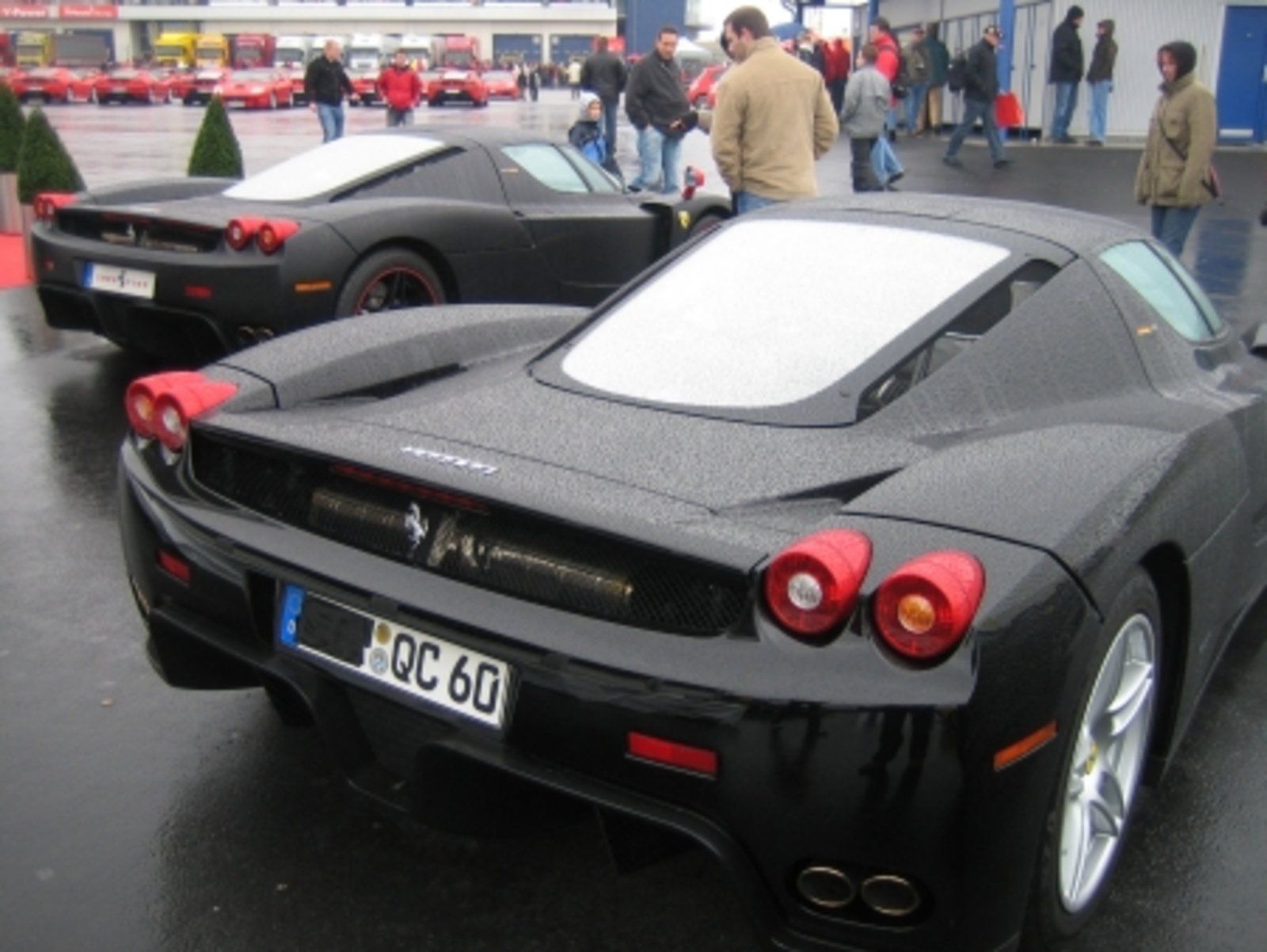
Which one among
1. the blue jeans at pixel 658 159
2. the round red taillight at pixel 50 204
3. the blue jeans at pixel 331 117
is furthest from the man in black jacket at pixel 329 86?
the round red taillight at pixel 50 204

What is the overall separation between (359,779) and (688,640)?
0.73 metres

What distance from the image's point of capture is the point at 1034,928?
2178 mm

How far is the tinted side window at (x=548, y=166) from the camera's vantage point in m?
7.27

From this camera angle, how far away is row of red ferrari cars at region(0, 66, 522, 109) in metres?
41.3

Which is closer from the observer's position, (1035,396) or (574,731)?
(574,731)

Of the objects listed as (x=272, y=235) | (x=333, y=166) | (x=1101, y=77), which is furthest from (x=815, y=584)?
(x=1101, y=77)

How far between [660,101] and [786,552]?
38.6 ft

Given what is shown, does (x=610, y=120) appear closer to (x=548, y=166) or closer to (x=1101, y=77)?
(x=1101, y=77)

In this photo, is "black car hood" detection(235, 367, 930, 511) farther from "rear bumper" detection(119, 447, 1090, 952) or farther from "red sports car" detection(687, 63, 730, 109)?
"red sports car" detection(687, 63, 730, 109)

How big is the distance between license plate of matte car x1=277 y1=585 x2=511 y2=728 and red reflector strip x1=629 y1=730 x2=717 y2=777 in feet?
0.80

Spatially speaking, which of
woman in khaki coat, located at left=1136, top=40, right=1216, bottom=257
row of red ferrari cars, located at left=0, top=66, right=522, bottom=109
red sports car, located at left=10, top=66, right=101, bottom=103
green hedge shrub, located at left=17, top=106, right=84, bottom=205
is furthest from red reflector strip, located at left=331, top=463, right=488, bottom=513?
red sports car, located at left=10, top=66, right=101, bottom=103

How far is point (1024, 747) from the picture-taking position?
1983mm

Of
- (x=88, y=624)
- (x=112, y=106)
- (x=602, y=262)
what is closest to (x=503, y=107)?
(x=112, y=106)

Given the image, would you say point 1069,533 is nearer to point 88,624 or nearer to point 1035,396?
point 1035,396
